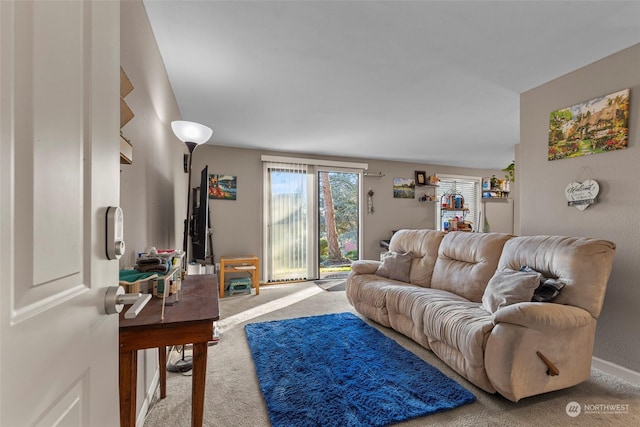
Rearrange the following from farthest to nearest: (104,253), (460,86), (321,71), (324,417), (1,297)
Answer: (460,86)
(321,71)
(324,417)
(104,253)
(1,297)

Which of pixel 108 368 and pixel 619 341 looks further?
pixel 619 341

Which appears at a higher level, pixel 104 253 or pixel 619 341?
pixel 104 253

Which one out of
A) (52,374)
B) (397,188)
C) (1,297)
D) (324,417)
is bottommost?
(324,417)

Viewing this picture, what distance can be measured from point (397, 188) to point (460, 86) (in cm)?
340

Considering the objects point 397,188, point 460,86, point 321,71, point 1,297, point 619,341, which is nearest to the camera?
point 1,297

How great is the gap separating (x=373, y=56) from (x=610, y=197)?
2.05 meters

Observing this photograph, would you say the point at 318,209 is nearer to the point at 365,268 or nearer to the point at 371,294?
the point at 365,268

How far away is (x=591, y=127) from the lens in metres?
2.32

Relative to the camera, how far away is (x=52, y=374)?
479 millimetres

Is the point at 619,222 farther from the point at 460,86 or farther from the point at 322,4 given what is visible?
the point at 322,4

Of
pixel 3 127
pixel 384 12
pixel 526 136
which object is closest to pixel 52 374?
pixel 3 127

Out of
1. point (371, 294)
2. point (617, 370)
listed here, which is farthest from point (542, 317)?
point (371, 294)

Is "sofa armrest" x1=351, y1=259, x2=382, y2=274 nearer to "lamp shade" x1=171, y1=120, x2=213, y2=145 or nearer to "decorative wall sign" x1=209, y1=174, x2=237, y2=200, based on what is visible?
"lamp shade" x1=171, y1=120, x2=213, y2=145

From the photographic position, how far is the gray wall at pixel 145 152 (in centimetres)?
146
